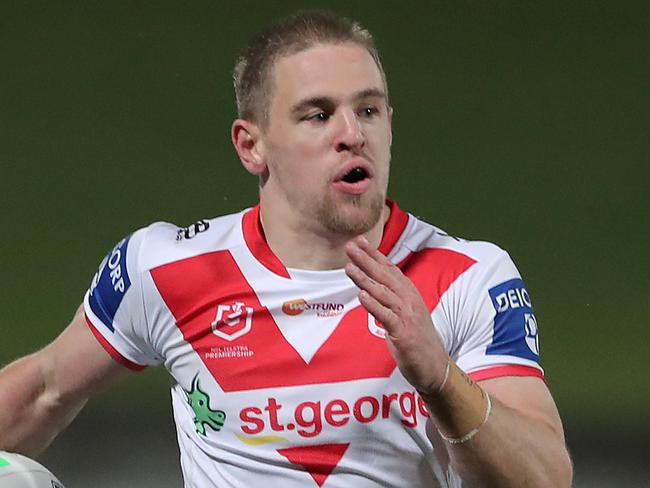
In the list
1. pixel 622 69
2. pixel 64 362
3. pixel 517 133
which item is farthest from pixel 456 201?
pixel 64 362

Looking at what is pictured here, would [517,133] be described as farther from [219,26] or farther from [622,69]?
[219,26]

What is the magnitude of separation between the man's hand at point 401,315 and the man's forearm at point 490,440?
0.13 ft

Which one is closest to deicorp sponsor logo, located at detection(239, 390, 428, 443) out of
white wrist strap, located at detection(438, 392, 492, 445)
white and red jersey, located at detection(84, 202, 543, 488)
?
white and red jersey, located at detection(84, 202, 543, 488)

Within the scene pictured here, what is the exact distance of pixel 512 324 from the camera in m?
2.41

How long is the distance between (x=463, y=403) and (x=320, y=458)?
372mm

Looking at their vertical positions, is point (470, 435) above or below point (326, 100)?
below

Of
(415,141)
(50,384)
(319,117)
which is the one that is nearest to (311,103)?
(319,117)

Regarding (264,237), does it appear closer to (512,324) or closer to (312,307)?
(312,307)

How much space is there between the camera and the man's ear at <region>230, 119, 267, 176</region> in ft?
8.67

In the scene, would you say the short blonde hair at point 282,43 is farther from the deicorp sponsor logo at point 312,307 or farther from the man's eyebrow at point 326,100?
the deicorp sponsor logo at point 312,307

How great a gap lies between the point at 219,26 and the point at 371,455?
2.74 metres

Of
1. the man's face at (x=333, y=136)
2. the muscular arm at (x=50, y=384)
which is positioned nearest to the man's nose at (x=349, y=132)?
the man's face at (x=333, y=136)

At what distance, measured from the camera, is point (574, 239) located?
4664mm

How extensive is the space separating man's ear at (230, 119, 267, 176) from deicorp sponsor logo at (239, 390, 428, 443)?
44cm
